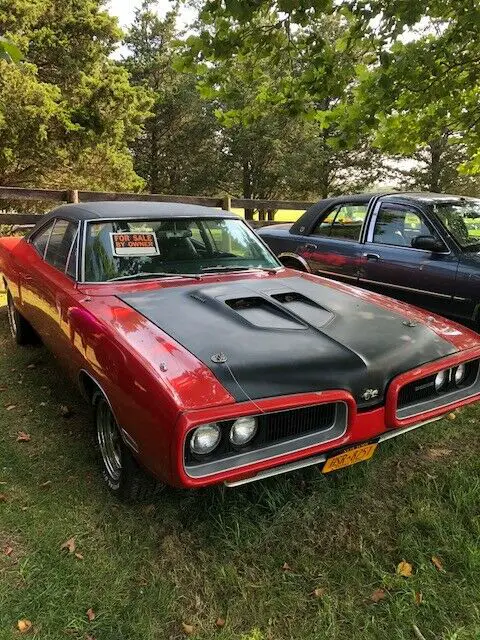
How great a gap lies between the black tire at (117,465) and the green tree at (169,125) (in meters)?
27.2

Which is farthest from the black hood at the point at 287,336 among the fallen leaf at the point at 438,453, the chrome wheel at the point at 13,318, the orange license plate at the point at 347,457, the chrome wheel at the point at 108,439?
the chrome wheel at the point at 13,318

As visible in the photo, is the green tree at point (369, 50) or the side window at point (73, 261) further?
the green tree at point (369, 50)

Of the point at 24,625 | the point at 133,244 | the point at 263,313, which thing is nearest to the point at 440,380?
the point at 263,313

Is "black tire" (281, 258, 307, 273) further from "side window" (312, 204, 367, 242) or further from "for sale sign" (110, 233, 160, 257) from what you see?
"for sale sign" (110, 233, 160, 257)

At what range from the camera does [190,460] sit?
78.2 inches

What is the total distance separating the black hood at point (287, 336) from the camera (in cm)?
215

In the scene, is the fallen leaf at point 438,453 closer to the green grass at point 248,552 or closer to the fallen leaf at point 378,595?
the green grass at point 248,552

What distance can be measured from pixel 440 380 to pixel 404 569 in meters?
0.98

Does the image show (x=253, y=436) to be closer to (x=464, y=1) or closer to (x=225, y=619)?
(x=225, y=619)

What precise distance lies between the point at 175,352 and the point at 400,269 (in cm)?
340

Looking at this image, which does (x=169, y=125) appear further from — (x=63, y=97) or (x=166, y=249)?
(x=166, y=249)

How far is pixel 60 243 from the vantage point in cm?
367

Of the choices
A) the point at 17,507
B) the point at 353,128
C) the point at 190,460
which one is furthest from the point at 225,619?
the point at 353,128

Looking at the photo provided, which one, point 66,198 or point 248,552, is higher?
point 66,198
